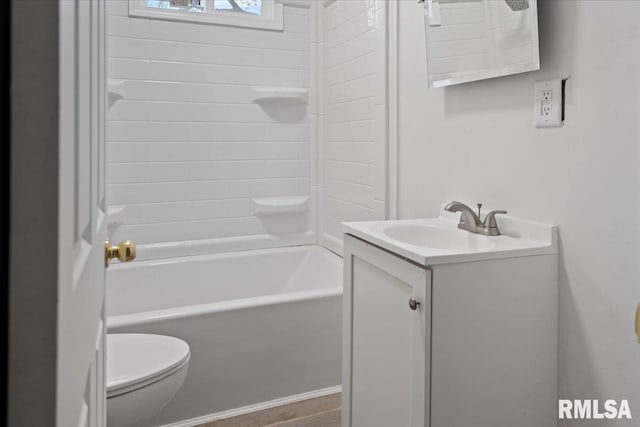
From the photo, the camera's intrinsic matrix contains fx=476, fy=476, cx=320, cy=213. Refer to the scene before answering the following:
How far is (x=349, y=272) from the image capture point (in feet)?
5.30

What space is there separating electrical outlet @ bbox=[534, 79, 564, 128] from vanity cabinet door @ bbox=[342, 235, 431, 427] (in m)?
0.59

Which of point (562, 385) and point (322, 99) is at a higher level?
point (322, 99)

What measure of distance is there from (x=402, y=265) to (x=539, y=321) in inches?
16.6

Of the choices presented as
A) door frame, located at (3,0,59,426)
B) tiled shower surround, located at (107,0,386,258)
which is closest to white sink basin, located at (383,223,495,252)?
tiled shower surround, located at (107,0,386,258)

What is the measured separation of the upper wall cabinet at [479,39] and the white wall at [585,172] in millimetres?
57

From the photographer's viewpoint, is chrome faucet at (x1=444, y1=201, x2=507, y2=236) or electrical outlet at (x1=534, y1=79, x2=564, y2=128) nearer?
electrical outlet at (x1=534, y1=79, x2=564, y2=128)

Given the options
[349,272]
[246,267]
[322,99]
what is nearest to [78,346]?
[349,272]

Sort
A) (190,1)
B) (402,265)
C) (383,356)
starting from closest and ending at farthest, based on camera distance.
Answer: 1. (402,265)
2. (383,356)
3. (190,1)

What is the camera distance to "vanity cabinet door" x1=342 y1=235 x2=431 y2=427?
121 cm

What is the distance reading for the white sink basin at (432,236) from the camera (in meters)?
1.55

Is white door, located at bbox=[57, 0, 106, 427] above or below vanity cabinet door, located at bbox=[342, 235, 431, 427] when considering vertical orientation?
above

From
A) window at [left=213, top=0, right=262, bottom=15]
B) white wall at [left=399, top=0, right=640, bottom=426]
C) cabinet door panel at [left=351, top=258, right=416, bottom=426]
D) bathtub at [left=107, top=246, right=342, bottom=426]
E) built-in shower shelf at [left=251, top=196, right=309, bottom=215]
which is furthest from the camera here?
built-in shower shelf at [left=251, top=196, right=309, bottom=215]

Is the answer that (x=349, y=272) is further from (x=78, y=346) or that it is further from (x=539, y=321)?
(x=78, y=346)

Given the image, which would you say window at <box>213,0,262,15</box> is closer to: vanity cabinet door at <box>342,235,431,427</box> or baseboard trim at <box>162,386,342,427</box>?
vanity cabinet door at <box>342,235,431,427</box>
